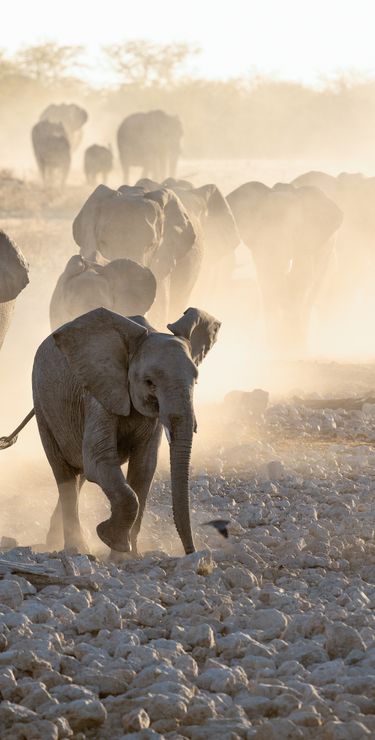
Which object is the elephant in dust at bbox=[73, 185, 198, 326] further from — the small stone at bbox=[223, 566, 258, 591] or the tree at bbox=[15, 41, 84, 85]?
the tree at bbox=[15, 41, 84, 85]

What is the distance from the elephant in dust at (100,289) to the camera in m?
12.0

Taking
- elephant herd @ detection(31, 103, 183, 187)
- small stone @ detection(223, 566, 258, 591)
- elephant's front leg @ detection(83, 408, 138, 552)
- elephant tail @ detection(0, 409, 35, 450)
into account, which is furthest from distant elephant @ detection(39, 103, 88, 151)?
small stone @ detection(223, 566, 258, 591)

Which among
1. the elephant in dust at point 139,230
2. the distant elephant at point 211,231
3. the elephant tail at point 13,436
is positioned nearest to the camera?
the elephant tail at point 13,436

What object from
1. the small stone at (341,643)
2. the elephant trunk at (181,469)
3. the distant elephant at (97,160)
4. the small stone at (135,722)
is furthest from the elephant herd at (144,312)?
the distant elephant at (97,160)

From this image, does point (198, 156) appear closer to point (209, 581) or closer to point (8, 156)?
point (8, 156)

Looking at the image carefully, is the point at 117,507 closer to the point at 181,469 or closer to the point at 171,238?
the point at 181,469

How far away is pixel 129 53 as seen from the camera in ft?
240

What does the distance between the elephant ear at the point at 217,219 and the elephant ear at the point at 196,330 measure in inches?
425

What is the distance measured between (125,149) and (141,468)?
1249 inches

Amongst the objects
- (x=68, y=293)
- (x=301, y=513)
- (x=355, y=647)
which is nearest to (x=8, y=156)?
(x=68, y=293)

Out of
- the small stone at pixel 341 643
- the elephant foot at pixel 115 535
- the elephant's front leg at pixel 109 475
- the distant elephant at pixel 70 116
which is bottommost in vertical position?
the small stone at pixel 341 643

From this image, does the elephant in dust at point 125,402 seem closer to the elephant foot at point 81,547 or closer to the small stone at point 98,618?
the elephant foot at point 81,547

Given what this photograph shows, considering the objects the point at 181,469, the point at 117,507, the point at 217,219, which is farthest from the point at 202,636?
the point at 217,219

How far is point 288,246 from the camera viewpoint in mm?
19219
